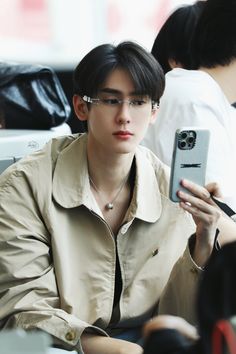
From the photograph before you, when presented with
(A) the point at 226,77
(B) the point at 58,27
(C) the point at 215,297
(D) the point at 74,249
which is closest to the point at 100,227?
(D) the point at 74,249

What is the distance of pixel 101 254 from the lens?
1562mm

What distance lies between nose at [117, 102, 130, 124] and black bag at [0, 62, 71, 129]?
0.74m

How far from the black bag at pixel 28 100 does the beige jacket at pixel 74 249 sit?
0.61 metres

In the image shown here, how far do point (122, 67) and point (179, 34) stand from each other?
3.09ft

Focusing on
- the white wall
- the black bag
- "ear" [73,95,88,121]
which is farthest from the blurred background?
"ear" [73,95,88,121]

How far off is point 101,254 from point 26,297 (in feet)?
0.66

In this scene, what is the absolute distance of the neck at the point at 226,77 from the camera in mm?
2057

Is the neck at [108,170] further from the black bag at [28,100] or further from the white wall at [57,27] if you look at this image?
the white wall at [57,27]

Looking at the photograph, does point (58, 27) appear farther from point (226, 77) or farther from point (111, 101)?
point (111, 101)

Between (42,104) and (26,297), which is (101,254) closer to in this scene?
(26,297)

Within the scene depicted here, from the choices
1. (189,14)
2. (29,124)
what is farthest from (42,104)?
(189,14)

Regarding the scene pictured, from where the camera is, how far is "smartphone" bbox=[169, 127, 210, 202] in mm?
1497

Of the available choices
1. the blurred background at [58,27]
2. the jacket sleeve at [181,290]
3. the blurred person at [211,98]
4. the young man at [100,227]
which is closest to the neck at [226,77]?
the blurred person at [211,98]

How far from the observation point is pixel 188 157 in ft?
4.96
